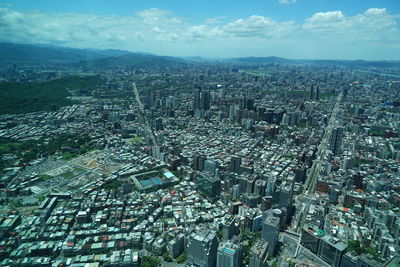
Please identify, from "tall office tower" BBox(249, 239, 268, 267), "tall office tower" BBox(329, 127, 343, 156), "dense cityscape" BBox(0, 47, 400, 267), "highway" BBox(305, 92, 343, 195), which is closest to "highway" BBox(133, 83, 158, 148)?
"dense cityscape" BBox(0, 47, 400, 267)

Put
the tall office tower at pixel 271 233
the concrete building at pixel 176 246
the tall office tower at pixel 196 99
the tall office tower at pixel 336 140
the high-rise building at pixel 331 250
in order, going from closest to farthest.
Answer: the high-rise building at pixel 331 250
the concrete building at pixel 176 246
the tall office tower at pixel 271 233
the tall office tower at pixel 336 140
the tall office tower at pixel 196 99

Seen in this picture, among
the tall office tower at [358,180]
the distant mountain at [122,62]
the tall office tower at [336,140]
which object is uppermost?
the distant mountain at [122,62]

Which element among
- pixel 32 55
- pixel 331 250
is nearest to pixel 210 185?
pixel 331 250

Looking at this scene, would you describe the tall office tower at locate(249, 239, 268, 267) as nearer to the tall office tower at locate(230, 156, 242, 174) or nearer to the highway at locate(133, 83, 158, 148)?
the tall office tower at locate(230, 156, 242, 174)

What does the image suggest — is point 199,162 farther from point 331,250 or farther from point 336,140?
point 336,140

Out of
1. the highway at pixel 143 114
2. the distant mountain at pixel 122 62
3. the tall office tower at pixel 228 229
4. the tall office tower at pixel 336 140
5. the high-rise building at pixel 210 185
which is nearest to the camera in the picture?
the tall office tower at pixel 228 229

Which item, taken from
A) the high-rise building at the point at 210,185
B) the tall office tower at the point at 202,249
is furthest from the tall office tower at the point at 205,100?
the tall office tower at the point at 202,249

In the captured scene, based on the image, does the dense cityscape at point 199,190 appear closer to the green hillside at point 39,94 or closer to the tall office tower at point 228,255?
the tall office tower at point 228,255
